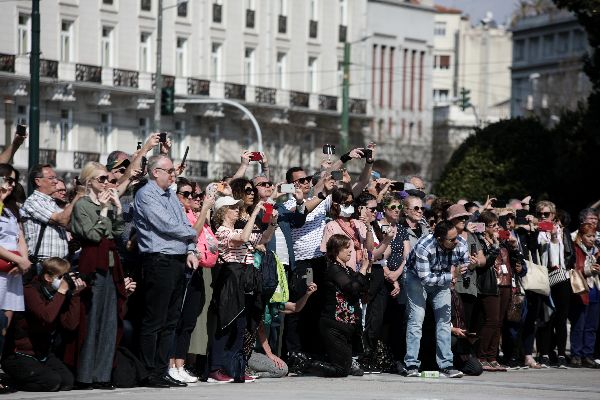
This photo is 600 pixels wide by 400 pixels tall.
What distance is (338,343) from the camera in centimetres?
1898

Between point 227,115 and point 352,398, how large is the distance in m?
61.1

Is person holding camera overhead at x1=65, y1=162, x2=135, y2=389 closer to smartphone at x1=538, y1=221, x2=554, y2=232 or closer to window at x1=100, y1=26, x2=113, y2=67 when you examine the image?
smartphone at x1=538, y1=221, x2=554, y2=232

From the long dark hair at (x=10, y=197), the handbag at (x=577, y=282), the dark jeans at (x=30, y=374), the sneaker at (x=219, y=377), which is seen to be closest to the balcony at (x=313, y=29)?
the handbag at (x=577, y=282)

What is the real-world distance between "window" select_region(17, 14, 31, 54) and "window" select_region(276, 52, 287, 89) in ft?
60.5

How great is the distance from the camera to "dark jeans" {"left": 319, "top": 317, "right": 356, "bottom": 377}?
19.0 meters

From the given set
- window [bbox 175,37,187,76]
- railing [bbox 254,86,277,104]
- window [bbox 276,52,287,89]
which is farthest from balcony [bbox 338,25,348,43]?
window [bbox 175,37,187,76]

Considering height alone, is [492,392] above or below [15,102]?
below

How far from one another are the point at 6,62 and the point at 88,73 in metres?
4.97

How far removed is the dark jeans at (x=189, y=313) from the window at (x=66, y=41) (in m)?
49.6

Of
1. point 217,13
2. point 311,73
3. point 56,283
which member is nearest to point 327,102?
point 311,73

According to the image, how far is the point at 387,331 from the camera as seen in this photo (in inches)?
792

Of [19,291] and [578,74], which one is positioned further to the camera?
[578,74]

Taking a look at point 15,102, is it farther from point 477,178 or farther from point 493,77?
point 493,77

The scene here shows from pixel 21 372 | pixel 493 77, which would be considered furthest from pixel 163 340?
pixel 493 77
